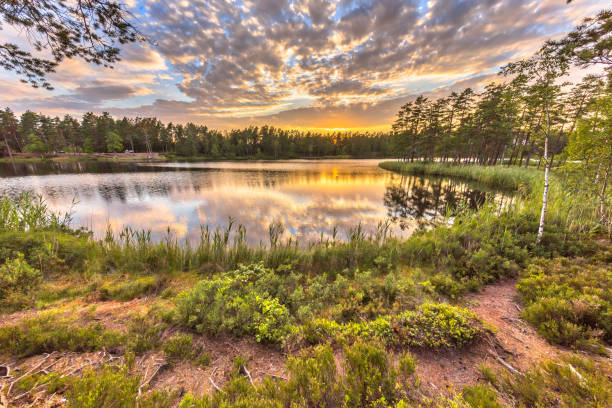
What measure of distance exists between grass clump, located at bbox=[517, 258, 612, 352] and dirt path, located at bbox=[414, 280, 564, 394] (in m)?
0.23

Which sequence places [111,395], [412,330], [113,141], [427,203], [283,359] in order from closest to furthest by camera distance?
[111,395] → [283,359] → [412,330] → [427,203] → [113,141]

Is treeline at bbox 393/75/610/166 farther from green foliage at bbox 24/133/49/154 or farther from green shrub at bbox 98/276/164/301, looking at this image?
green foliage at bbox 24/133/49/154

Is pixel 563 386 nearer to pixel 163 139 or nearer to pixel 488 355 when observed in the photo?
pixel 488 355

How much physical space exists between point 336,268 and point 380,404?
15.0 feet

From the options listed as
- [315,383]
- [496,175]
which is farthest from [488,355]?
[496,175]

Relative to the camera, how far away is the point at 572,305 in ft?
10.9

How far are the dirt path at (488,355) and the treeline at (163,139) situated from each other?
96930 millimetres

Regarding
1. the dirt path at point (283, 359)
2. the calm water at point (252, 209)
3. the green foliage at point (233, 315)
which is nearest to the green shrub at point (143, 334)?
the dirt path at point (283, 359)

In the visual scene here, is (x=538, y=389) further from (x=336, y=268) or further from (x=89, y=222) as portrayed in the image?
(x=89, y=222)

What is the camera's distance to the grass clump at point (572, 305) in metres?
2.96

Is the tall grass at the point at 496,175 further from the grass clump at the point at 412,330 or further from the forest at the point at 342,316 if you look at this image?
the grass clump at the point at 412,330

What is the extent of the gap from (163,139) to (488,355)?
10889cm

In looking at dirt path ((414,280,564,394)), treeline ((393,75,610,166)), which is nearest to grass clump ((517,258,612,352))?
dirt path ((414,280,564,394))

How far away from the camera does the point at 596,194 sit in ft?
26.1
